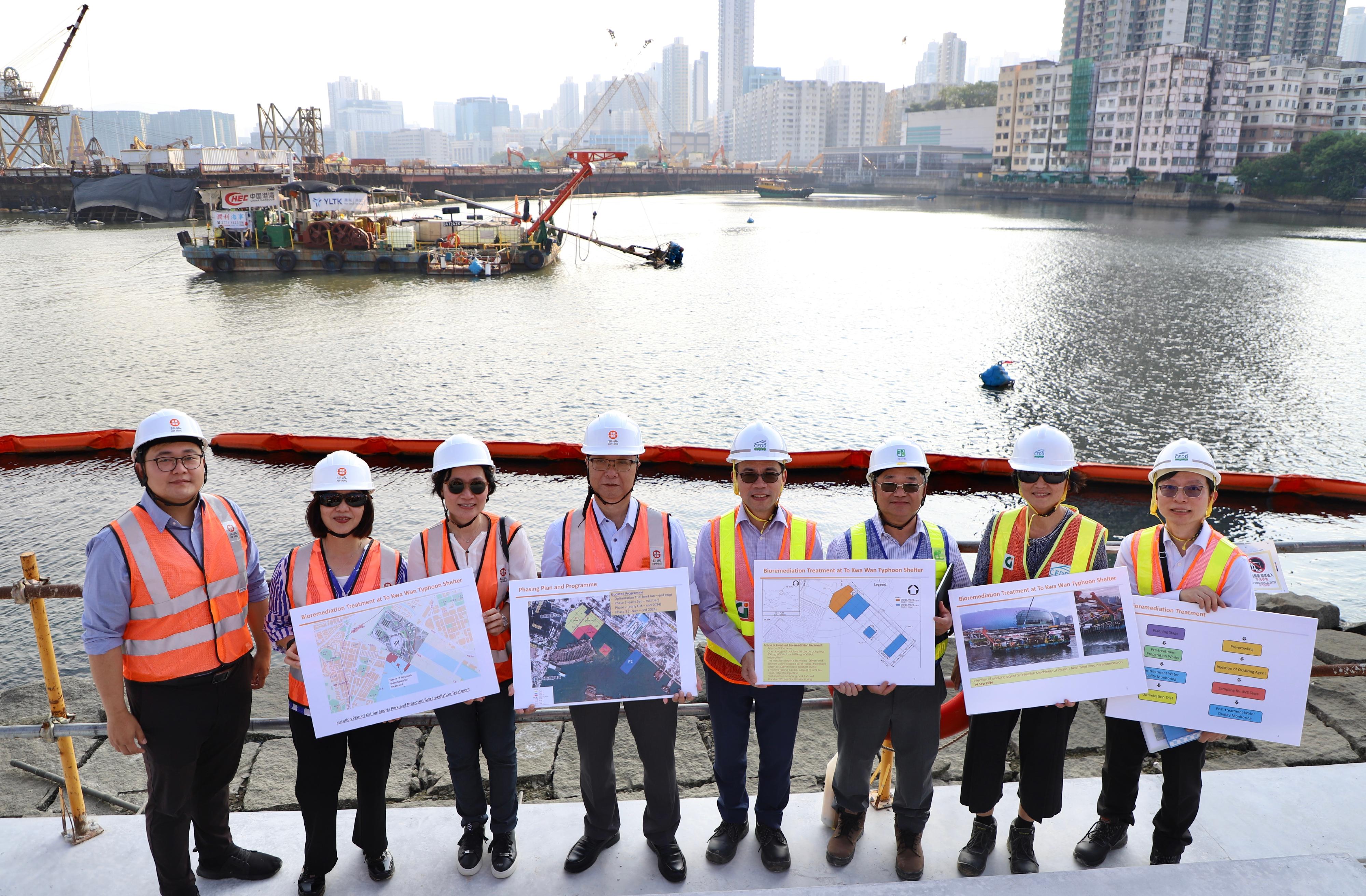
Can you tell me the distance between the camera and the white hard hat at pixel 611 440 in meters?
3.75

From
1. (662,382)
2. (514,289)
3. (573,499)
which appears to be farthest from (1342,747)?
(514,289)

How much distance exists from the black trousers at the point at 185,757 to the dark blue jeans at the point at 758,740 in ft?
6.78

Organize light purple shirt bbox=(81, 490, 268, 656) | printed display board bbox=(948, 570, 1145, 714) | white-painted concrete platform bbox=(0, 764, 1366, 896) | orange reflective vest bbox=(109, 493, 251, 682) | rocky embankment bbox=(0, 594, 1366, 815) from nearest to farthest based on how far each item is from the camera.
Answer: light purple shirt bbox=(81, 490, 268, 656) < orange reflective vest bbox=(109, 493, 251, 682) < printed display board bbox=(948, 570, 1145, 714) < white-painted concrete platform bbox=(0, 764, 1366, 896) < rocky embankment bbox=(0, 594, 1366, 815)

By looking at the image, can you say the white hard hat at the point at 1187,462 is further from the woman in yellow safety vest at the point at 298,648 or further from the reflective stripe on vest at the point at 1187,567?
the woman in yellow safety vest at the point at 298,648

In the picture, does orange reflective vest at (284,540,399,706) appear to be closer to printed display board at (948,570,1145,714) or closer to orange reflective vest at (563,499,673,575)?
orange reflective vest at (563,499,673,575)

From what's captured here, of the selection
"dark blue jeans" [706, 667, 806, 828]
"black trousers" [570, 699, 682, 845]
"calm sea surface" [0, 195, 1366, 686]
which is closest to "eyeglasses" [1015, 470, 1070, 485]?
"dark blue jeans" [706, 667, 806, 828]

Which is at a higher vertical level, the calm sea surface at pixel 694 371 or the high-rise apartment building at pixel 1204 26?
the high-rise apartment building at pixel 1204 26

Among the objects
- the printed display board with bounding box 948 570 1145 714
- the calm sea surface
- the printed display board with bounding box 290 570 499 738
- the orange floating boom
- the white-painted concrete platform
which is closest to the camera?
the printed display board with bounding box 290 570 499 738

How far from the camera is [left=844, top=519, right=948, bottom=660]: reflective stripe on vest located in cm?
372

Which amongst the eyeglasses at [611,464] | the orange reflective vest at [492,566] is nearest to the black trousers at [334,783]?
the orange reflective vest at [492,566]

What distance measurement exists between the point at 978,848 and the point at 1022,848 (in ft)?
0.63

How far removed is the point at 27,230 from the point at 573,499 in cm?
7392

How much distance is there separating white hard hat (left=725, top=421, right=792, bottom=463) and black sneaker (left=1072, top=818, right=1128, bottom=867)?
7.31 ft

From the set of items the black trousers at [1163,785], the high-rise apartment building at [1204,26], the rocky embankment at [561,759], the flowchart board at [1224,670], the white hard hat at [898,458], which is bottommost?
the rocky embankment at [561,759]
